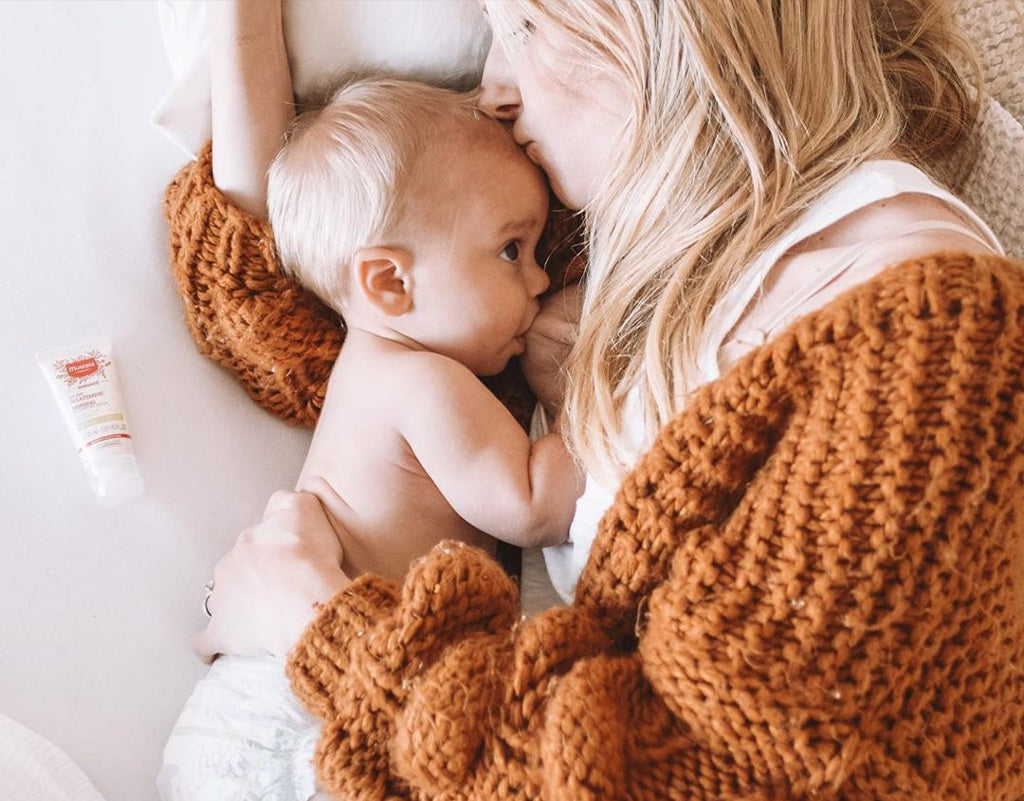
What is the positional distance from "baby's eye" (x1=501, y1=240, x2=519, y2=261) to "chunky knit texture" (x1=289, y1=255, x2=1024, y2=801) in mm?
412

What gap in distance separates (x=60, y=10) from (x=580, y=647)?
3.46 feet

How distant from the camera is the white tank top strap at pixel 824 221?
2.90ft

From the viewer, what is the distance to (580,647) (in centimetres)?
83

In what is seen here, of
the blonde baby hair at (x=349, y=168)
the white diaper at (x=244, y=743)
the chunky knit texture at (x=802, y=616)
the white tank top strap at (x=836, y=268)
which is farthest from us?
the blonde baby hair at (x=349, y=168)

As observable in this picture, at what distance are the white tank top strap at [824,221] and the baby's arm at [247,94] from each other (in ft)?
2.00

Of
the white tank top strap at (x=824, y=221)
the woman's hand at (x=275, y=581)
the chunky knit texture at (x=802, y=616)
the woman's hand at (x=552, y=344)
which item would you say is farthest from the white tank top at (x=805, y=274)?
the woman's hand at (x=275, y=581)

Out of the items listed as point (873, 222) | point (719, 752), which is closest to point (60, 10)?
point (873, 222)

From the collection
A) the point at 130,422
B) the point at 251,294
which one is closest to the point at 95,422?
the point at 130,422

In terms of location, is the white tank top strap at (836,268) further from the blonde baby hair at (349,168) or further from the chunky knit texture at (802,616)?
the blonde baby hair at (349,168)

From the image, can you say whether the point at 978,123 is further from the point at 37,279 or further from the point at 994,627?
the point at 37,279

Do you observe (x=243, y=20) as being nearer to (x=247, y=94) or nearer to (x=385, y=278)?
(x=247, y=94)

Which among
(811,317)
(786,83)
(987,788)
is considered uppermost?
(786,83)

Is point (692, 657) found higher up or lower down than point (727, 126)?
lower down

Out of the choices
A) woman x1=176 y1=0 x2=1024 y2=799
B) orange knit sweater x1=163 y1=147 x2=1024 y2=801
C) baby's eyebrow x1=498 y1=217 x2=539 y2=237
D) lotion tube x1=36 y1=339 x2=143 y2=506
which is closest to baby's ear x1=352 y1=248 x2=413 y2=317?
baby's eyebrow x1=498 y1=217 x2=539 y2=237
